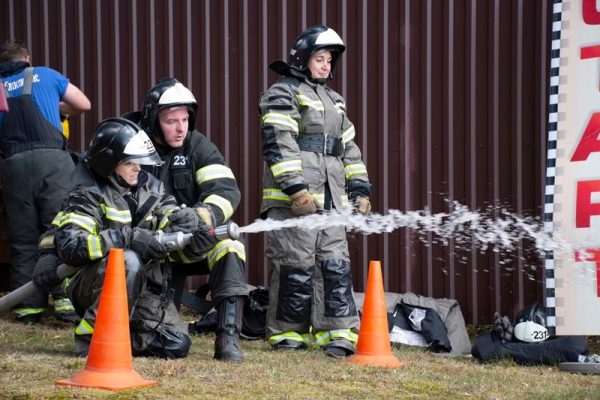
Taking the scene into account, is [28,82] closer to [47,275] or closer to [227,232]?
[47,275]

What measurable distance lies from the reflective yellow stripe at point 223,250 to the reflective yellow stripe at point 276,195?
79cm

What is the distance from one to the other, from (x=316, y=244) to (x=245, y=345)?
847 millimetres

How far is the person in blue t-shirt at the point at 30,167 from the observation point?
8703 mm

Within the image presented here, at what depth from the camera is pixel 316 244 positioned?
7.66 meters

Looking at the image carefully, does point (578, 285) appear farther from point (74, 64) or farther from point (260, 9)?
point (74, 64)

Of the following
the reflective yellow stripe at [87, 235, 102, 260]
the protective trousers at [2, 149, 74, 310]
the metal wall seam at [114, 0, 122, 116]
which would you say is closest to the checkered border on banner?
the reflective yellow stripe at [87, 235, 102, 260]

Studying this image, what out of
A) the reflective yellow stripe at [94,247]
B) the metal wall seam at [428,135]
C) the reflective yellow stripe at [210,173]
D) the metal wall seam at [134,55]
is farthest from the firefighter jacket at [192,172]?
the metal wall seam at [134,55]

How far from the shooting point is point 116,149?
6641mm

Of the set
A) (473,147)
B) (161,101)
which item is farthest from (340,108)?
(473,147)

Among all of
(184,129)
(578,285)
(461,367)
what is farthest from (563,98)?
(184,129)

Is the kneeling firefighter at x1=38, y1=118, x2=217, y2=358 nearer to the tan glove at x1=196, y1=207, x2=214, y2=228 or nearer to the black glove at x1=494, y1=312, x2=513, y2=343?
the tan glove at x1=196, y1=207, x2=214, y2=228

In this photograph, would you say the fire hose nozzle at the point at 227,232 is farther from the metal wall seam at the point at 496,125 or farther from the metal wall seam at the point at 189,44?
the metal wall seam at the point at 189,44

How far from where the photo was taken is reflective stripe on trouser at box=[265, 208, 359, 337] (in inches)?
299

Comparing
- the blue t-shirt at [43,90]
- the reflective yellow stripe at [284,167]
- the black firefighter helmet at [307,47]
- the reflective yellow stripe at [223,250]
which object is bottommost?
the reflective yellow stripe at [223,250]
